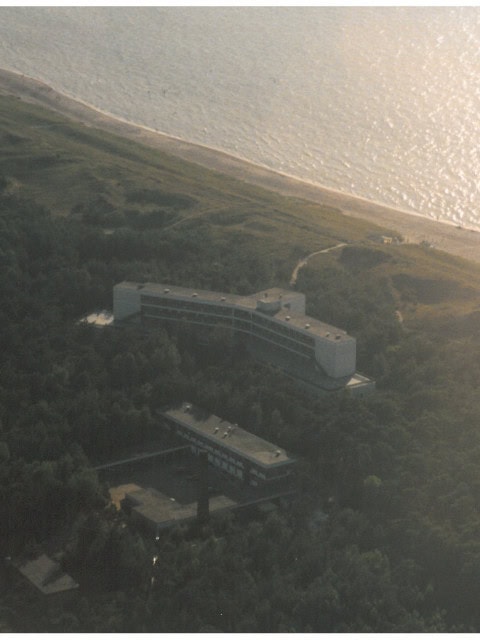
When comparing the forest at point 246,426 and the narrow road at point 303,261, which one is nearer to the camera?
the forest at point 246,426

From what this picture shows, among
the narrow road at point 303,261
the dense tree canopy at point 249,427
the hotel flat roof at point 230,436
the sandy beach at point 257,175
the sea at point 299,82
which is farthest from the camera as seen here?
the sea at point 299,82

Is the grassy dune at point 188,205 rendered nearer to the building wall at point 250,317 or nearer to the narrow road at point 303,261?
the narrow road at point 303,261

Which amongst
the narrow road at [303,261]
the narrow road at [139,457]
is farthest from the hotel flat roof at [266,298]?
the narrow road at [139,457]

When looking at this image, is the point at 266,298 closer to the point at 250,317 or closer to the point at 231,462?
the point at 250,317

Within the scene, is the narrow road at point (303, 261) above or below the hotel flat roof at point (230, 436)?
below

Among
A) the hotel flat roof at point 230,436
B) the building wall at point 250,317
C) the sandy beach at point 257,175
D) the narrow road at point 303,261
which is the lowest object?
the sandy beach at point 257,175

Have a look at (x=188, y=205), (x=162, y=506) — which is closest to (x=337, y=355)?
(x=162, y=506)

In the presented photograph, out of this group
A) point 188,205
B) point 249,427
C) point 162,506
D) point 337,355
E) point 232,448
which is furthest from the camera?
point 188,205
